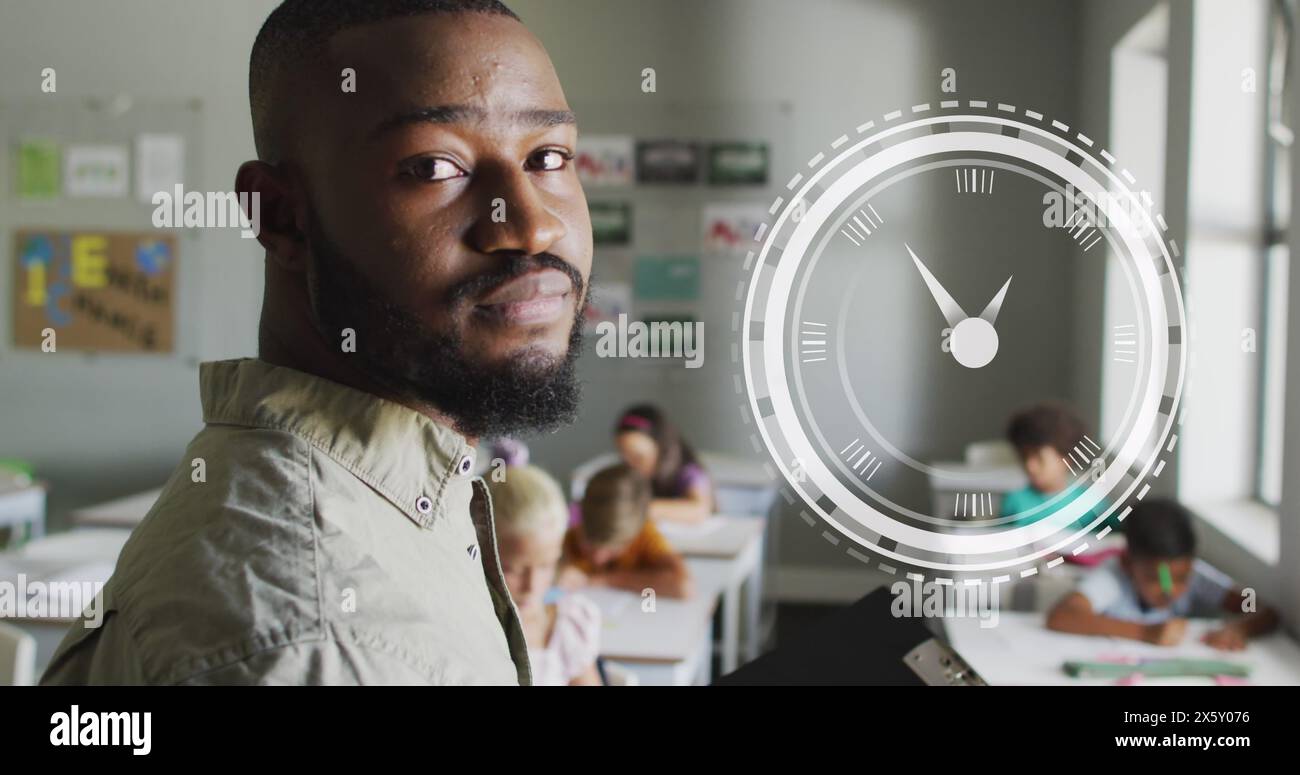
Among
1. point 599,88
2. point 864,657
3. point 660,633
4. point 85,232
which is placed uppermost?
point 85,232

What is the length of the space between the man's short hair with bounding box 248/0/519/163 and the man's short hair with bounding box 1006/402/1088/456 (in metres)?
0.54

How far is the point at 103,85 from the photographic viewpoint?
31.1 inches

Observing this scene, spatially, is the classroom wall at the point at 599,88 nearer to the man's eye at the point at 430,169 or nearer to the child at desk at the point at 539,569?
the man's eye at the point at 430,169

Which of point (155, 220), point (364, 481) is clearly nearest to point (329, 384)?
point (364, 481)

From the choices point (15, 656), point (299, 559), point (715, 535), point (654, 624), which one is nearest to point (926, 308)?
point (299, 559)

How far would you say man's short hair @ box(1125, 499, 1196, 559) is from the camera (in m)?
1.76

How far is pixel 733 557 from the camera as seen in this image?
2787mm

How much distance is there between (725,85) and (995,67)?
30.0 inches

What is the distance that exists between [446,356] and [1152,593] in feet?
6.09

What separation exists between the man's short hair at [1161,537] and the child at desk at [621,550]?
95cm

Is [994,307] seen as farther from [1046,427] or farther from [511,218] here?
[1046,427]

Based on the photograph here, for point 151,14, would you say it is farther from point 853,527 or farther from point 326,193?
point 853,527

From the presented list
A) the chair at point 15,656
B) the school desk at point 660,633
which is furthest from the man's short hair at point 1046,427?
the chair at point 15,656
